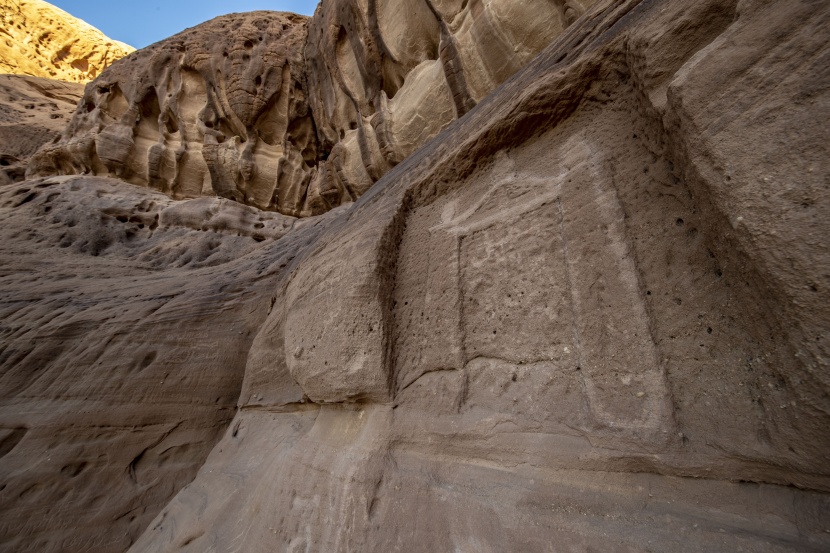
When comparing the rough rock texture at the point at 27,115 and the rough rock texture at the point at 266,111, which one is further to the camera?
the rough rock texture at the point at 27,115

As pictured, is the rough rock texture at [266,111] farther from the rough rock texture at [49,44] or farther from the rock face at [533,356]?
the rough rock texture at [49,44]

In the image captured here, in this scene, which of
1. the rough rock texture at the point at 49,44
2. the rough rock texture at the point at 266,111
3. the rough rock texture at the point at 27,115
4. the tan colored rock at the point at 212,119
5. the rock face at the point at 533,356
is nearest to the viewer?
the rock face at the point at 533,356

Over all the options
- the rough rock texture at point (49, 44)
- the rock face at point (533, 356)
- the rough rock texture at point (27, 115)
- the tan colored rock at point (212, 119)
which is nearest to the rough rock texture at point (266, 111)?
the tan colored rock at point (212, 119)

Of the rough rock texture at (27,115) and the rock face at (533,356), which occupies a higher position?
the rough rock texture at (27,115)

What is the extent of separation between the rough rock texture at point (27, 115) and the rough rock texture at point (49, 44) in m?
8.18

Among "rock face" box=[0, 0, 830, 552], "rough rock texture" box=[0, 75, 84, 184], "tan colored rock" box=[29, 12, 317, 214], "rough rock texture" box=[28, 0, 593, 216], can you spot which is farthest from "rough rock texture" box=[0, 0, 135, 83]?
"rock face" box=[0, 0, 830, 552]

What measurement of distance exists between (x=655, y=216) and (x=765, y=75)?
520 millimetres

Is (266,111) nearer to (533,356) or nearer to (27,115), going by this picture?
(27,115)

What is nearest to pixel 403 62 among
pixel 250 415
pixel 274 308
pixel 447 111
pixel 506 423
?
pixel 447 111

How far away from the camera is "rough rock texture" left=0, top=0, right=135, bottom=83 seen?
20328 mm

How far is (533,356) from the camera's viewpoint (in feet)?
4.78

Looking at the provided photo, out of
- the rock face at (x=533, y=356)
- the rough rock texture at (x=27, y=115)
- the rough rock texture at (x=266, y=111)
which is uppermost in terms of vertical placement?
the rough rock texture at (x=27, y=115)

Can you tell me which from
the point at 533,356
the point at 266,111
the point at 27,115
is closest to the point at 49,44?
the point at 27,115

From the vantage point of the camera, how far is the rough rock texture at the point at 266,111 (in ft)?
21.7
